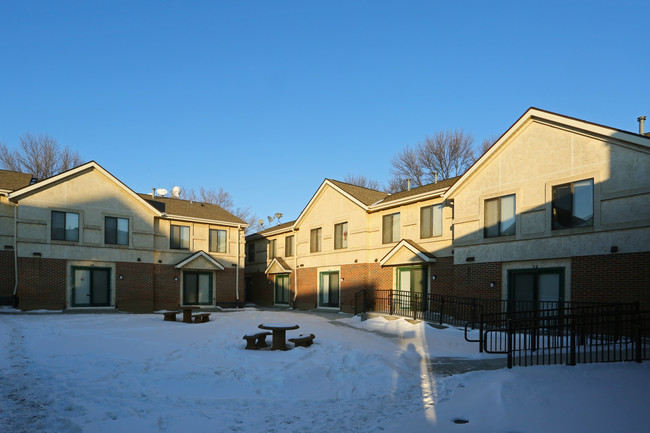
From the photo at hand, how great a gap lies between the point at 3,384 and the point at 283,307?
2291cm

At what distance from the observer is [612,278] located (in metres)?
13.1

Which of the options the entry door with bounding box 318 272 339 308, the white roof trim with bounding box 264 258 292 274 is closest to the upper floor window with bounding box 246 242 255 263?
the white roof trim with bounding box 264 258 292 274

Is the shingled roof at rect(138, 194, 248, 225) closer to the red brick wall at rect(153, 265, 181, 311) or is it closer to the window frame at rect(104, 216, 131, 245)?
the window frame at rect(104, 216, 131, 245)

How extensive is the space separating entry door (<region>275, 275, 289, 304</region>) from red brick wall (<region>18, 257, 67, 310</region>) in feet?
44.3

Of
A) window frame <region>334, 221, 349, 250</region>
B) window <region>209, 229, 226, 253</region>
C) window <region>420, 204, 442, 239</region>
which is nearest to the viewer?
window <region>420, 204, 442, 239</region>

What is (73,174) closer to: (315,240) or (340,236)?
(315,240)

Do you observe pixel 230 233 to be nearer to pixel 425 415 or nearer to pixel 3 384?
pixel 3 384

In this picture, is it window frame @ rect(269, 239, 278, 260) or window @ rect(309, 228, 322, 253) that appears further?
window frame @ rect(269, 239, 278, 260)

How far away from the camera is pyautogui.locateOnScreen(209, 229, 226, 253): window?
94.4ft

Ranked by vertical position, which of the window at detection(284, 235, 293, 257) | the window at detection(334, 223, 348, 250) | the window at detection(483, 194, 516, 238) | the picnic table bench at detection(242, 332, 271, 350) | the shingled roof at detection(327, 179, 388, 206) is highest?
the shingled roof at detection(327, 179, 388, 206)

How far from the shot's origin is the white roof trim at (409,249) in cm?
1923

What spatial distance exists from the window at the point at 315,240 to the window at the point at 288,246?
303cm

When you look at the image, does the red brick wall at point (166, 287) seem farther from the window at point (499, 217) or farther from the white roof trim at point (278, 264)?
the window at point (499, 217)

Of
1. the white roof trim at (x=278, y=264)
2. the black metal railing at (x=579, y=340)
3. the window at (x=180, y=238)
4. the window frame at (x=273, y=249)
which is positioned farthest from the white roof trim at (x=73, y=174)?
the black metal railing at (x=579, y=340)
